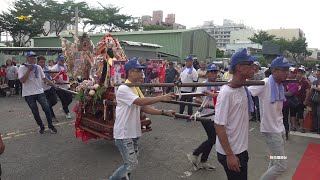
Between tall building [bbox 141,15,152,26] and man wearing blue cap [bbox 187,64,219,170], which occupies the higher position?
tall building [bbox 141,15,152,26]

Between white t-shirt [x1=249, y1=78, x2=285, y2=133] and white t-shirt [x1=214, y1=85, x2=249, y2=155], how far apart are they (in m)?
0.95

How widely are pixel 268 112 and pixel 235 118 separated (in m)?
1.17

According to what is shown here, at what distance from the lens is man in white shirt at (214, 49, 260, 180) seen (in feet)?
9.53

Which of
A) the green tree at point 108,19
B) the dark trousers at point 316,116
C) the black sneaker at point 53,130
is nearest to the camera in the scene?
the black sneaker at point 53,130

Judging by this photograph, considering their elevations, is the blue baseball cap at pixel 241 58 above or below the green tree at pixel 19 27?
below

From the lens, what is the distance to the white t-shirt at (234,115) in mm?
2918

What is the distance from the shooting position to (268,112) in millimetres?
3943

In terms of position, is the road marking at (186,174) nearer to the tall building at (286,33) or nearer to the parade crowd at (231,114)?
the parade crowd at (231,114)

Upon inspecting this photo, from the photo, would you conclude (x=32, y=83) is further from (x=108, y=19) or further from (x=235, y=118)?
(x=108, y=19)

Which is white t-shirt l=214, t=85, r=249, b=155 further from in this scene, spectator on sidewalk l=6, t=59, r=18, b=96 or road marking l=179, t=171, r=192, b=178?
spectator on sidewalk l=6, t=59, r=18, b=96

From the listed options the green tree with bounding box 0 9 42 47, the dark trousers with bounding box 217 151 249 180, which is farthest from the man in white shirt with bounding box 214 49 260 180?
the green tree with bounding box 0 9 42 47

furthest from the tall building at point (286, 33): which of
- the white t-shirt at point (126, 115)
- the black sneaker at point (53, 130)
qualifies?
the white t-shirt at point (126, 115)

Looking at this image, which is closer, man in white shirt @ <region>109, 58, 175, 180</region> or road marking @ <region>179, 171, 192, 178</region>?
man in white shirt @ <region>109, 58, 175, 180</region>

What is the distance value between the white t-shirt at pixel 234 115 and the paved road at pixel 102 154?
2.05 metres
